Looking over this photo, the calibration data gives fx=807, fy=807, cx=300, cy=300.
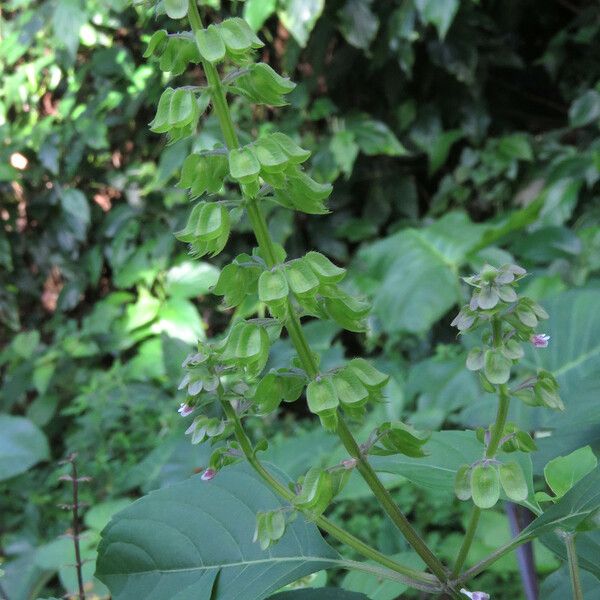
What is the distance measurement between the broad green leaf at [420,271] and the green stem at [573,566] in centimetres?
143

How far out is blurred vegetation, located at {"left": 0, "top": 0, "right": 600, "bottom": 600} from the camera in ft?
6.51

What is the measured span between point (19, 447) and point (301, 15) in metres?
1.28

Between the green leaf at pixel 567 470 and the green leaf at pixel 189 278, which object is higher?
the green leaf at pixel 567 470

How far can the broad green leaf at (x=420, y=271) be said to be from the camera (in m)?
1.91

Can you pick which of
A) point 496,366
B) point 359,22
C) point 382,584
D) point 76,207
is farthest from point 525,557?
point 76,207

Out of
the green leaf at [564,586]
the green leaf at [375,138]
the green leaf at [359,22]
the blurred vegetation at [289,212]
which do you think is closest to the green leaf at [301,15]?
the blurred vegetation at [289,212]

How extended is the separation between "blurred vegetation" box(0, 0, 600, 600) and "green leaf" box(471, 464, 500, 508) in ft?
3.97

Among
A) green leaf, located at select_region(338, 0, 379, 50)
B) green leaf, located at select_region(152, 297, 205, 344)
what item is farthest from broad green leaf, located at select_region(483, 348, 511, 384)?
green leaf, located at select_region(152, 297, 205, 344)

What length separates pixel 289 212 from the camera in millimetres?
2559

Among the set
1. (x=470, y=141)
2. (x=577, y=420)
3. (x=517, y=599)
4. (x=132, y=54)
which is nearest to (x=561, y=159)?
(x=470, y=141)

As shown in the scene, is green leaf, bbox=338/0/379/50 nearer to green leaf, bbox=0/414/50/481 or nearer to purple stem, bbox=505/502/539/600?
green leaf, bbox=0/414/50/481

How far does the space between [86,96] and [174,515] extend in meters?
2.60

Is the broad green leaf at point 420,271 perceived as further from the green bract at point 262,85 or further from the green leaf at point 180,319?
the green bract at point 262,85

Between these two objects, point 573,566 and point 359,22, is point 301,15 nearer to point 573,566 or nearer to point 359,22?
point 359,22
